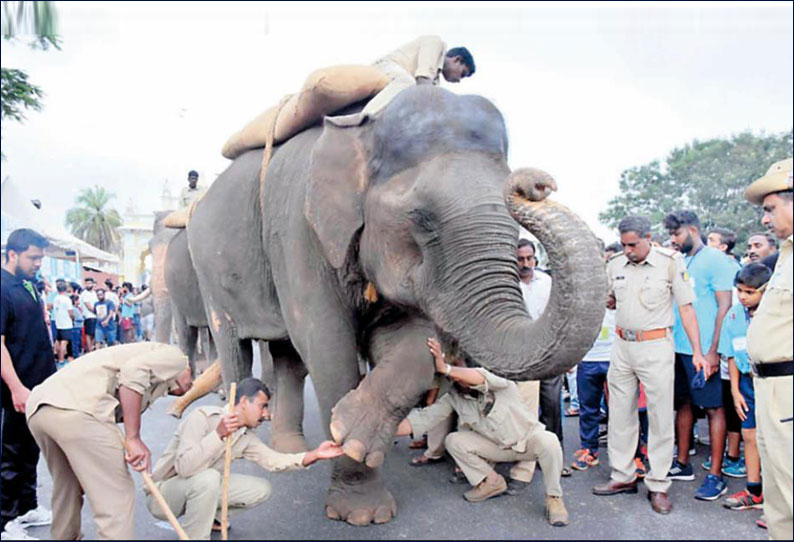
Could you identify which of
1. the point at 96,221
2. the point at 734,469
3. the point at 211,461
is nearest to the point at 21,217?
the point at 211,461

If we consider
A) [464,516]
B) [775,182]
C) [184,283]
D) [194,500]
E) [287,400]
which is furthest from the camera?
[184,283]

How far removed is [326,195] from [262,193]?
1.12 meters

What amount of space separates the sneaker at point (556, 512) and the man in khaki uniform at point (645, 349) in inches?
22.1

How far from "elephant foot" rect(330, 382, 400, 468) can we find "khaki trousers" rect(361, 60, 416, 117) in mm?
1622

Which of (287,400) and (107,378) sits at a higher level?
(107,378)

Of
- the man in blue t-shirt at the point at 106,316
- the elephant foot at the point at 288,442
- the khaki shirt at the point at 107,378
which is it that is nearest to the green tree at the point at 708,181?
the man in blue t-shirt at the point at 106,316

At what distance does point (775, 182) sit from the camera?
2955 mm

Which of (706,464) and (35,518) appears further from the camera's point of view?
(706,464)

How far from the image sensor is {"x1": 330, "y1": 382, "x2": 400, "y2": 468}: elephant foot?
3602mm

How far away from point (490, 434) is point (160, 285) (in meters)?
5.57

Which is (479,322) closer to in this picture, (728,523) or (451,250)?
(451,250)

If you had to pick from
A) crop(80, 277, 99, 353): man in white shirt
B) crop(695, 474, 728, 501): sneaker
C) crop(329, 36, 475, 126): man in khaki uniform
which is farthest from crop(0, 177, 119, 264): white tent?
crop(80, 277, 99, 353): man in white shirt

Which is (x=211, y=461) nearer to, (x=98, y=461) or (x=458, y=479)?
(x=98, y=461)

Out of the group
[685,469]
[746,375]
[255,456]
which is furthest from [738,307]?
[255,456]
